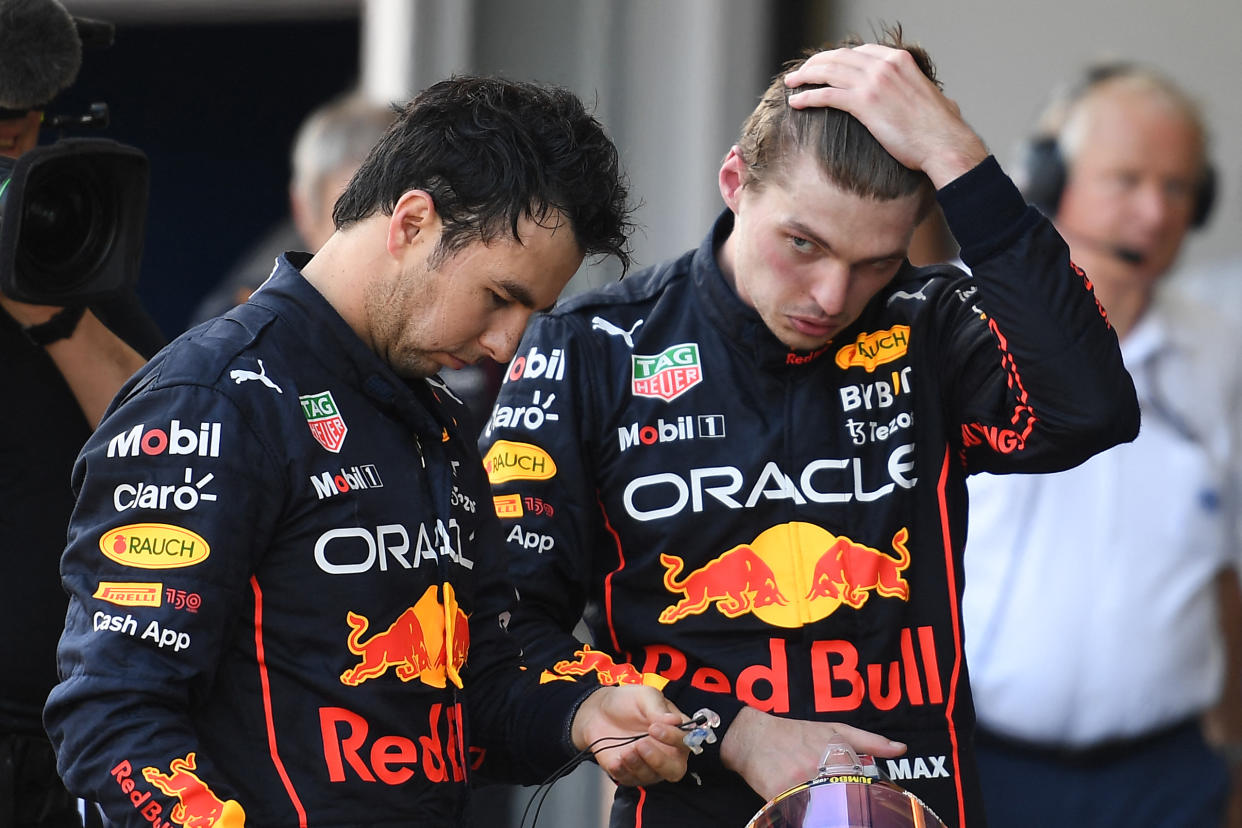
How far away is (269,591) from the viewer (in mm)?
1605

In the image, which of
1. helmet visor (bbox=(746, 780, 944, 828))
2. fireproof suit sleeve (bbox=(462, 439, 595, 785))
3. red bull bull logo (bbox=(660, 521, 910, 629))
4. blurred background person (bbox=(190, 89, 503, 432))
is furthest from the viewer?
blurred background person (bbox=(190, 89, 503, 432))

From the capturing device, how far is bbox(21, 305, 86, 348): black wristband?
6.95 feet

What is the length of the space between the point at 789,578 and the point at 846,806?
1.34 feet

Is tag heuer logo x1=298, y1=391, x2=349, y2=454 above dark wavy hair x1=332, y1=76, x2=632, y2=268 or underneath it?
underneath

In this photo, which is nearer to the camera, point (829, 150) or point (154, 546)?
point (154, 546)

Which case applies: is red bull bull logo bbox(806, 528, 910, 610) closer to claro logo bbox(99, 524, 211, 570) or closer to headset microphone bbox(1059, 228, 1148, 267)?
claro logo bbox(99, 524, 211, 570)

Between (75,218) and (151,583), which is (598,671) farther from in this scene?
(75,218)

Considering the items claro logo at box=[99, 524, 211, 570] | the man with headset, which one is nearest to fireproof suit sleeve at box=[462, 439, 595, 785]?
claro logo at box=[99, 524, 211, 570]

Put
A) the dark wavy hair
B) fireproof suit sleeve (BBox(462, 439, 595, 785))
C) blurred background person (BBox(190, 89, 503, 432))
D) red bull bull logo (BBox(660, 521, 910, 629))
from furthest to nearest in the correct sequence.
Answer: blurred background person (BBox(190, 89, 503, 432)) → red bull bull logo (BBox(660, 521, 910, 629)) → fireproof suit sleeve (BBox(462, 439, 595, 785)) → the dark wavy hair

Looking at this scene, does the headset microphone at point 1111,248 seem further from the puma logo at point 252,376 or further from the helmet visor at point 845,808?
the puma logo at point 252,376

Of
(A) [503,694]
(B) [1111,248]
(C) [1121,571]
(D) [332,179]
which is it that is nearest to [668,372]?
(A) [503,694]

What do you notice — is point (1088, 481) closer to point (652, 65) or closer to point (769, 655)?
point (769, 655)

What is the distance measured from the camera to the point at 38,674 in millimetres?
2080

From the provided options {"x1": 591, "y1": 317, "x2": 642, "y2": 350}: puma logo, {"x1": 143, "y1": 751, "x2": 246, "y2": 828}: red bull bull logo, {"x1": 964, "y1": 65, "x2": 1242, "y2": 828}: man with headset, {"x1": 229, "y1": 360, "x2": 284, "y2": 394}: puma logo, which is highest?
{"x1": 229, "y1": 360, "x2": 284, "y2": 394}: puma logo
